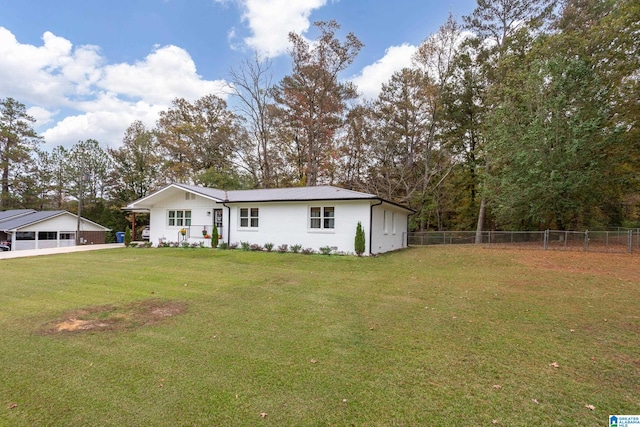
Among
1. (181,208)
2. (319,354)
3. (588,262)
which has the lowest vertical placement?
(319,354)

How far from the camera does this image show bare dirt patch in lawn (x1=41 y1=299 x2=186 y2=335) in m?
4.55

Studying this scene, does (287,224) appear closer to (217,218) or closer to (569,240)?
(217,218)

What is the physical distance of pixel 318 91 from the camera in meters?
24.8

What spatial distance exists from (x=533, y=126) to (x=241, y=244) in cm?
1770

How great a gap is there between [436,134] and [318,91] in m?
10.9

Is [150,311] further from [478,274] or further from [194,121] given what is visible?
[194,121]

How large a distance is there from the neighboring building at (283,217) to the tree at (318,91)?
31.4 ft

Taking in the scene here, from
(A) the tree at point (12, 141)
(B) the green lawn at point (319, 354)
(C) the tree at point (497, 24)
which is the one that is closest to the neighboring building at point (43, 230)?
(A) the tree at point (12, 141)

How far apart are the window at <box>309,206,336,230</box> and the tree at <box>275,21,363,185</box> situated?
10.8 m

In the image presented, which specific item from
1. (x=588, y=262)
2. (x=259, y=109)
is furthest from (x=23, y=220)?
(x=588, y=262)

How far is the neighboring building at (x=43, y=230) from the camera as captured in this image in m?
24.8

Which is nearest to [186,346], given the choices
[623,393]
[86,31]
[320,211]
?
[623,393]

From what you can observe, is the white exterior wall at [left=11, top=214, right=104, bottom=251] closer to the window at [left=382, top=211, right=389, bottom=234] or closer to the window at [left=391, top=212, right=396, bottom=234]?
the window at [left=382, top=211, right=389, bottom=234]

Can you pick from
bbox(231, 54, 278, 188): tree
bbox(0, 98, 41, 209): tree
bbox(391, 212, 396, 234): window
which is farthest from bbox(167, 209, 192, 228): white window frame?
bbox(0, 98, 41, 209): tree
